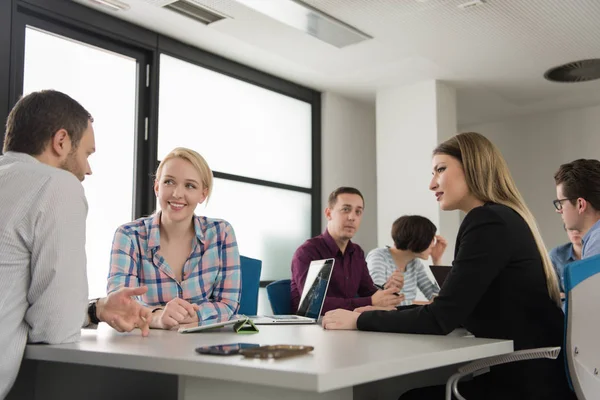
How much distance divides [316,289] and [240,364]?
5.06 ft

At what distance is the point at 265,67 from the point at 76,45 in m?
1.80

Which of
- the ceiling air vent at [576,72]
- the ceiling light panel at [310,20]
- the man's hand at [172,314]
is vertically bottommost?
the man's hand at [172,314]

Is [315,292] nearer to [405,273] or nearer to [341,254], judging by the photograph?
[341,254]

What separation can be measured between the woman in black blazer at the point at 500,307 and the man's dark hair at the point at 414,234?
2.15 meters

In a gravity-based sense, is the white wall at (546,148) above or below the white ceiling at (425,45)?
below

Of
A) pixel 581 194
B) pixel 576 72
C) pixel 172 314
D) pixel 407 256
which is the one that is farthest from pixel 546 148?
pixel 172 314

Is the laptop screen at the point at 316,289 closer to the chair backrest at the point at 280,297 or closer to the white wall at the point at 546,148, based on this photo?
the chair backrest at the point at 280,297

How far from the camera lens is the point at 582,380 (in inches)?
67.2

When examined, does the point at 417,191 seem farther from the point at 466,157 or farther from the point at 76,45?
the point at 466,157

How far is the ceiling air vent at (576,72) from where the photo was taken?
535 cm

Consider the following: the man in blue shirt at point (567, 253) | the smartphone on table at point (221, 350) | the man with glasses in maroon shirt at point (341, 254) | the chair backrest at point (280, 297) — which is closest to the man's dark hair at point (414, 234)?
the man with glasses in maroon shirt at point (341, 254)

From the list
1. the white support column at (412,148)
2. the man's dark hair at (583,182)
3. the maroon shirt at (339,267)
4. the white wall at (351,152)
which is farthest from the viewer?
the white wall at (351,152)

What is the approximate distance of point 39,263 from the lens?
1.54 meters

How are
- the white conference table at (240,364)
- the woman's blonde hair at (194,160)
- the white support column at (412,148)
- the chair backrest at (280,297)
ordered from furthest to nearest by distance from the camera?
the white support column at (412,148), the chair backrest at (280,297), the woman's blonde hair at (194,160), the white conference table at (240,364)
